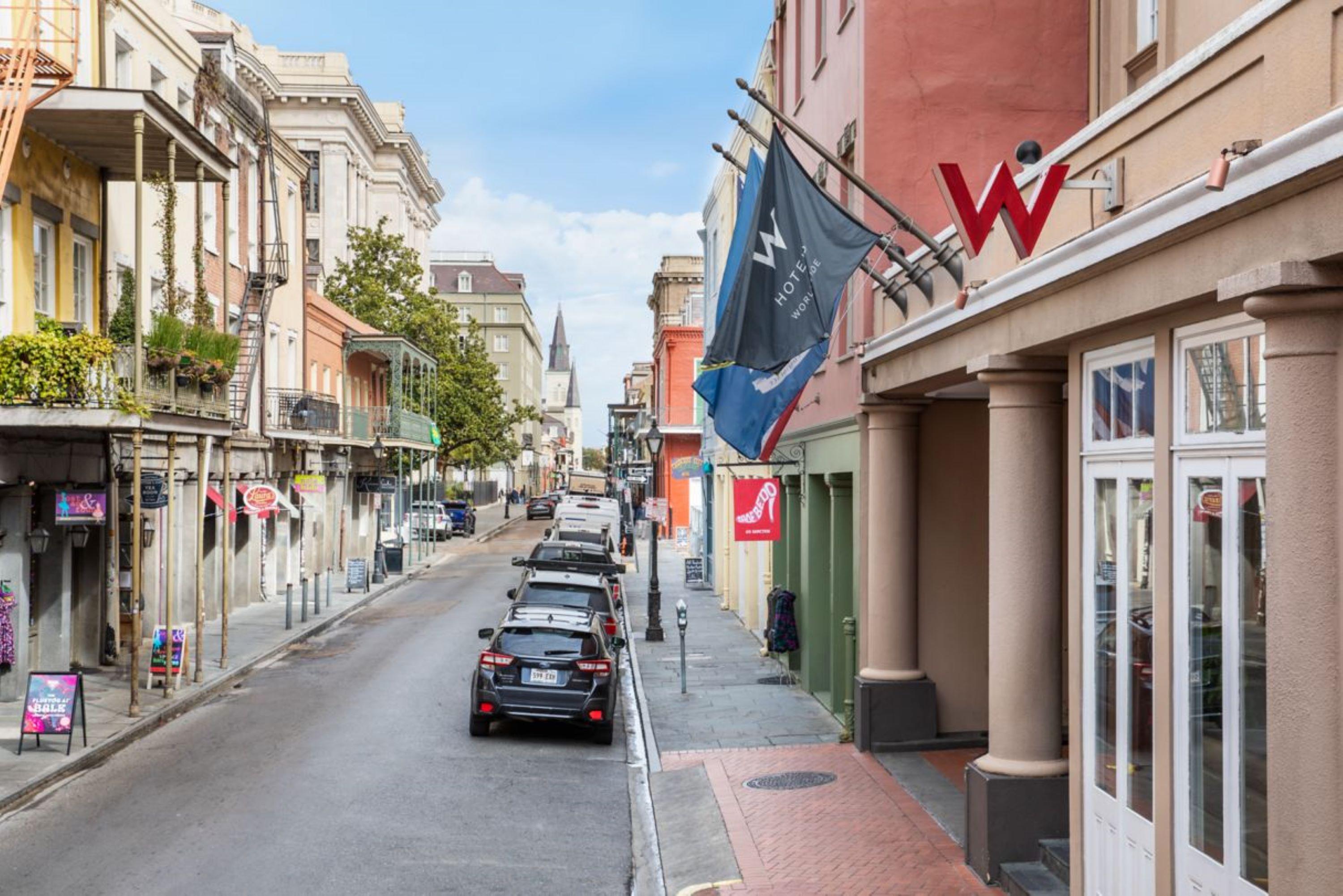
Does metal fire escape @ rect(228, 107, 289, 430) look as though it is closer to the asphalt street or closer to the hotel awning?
the hotel awning

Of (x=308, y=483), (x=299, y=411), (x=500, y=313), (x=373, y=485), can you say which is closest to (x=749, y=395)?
(x=308, y=483)

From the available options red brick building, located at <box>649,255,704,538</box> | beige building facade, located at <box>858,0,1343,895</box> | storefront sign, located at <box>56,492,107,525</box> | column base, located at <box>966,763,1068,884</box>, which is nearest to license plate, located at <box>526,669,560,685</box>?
beige building facade, located at <box>858,0,1343,895</box>

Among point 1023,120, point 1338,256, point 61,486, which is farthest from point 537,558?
point 1338,256

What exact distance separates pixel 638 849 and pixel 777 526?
25.5 ft

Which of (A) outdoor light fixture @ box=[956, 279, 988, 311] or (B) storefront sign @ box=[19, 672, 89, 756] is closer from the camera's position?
(A) outdoor light fixture @ box=[956, 279, 988, 311]

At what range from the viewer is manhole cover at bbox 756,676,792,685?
1953cm

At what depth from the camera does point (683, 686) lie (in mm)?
18891

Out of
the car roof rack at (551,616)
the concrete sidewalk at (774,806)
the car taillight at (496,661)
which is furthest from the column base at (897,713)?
the car taillight at (496,661)

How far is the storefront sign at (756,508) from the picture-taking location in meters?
18.4

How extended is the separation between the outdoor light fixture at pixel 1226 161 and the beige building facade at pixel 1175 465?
0.06 feet

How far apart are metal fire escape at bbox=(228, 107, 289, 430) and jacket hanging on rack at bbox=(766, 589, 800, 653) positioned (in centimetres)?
1353

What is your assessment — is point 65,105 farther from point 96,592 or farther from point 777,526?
point 777,526

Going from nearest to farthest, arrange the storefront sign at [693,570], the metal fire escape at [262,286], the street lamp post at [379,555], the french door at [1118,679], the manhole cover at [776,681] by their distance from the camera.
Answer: the french door at [1118,679] → the manhole cover at [776,681] → the metal fire escape at [262,286] → the storefront sign at [693,570] → the street lamp post at [379,555]

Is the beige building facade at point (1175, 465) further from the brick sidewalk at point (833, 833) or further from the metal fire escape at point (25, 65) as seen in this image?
the metal fire escape at point (25, 65)
